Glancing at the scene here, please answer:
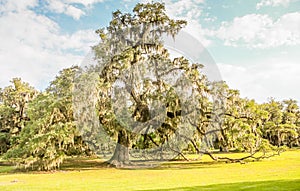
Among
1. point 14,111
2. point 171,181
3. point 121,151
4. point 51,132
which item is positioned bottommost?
point 171,181

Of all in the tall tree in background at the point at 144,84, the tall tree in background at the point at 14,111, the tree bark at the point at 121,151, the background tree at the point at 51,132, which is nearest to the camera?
the background tree at the point at 51,132

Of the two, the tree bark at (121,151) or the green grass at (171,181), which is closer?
the green grass at (171,181)

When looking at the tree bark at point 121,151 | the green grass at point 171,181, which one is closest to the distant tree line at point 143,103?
the tree bark at point 121,151

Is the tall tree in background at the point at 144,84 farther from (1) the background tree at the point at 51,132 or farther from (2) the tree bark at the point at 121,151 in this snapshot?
(1) the background tree at the point at 51,132

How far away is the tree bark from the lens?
66.9 ft

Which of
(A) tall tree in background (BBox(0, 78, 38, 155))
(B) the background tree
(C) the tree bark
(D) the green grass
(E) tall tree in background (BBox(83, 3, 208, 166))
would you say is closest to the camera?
(D) the green grass

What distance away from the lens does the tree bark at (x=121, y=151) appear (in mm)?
20406

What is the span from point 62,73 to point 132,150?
775cm

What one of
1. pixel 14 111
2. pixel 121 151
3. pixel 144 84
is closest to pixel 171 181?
pixel 121 151

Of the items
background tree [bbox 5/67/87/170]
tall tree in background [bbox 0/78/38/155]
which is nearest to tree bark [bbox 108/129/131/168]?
background tree [bbox 5/67/87/170]

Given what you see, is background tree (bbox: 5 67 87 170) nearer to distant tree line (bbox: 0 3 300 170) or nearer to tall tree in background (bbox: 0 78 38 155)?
distant tree line (bbox: 0 3 300 170)

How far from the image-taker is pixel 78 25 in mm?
20984

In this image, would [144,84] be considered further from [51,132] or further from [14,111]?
[14,111]

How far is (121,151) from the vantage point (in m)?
21.2
